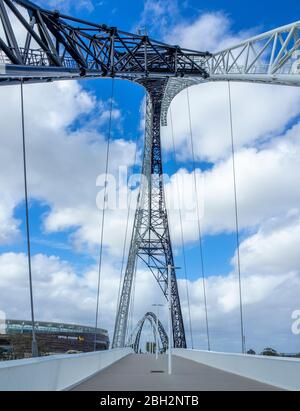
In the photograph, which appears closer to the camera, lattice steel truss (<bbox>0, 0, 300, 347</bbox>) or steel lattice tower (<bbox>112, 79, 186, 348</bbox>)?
lattice steel truss (<bbox>0, 0, 300, 347</bbox>)

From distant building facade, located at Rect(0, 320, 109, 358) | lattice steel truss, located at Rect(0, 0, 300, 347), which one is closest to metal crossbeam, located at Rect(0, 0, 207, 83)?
lattice steel truss, located at Rect(0, 0, 300, 347)

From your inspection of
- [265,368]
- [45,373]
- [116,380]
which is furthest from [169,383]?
[45,373]

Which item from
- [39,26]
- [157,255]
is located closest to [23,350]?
[157,255]

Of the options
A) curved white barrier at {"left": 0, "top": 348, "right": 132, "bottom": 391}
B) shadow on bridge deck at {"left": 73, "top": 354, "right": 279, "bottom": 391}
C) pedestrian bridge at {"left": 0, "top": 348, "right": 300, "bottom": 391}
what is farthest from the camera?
shadow on bridge deck at {"left": 73, "top": 354, "right": 279, "bottom": 391}

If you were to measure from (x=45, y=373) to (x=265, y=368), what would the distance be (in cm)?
884

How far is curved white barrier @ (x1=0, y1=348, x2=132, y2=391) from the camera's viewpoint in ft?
29.0

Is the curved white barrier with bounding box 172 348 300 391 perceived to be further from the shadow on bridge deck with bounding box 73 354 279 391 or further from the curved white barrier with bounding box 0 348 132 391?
the curved white barrier with bounding box 0 348 132 391

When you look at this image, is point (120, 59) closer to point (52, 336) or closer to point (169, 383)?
point (169, 383)

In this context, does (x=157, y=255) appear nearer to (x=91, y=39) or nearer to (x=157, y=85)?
(x=157, y=85)

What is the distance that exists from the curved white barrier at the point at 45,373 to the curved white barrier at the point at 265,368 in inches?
240

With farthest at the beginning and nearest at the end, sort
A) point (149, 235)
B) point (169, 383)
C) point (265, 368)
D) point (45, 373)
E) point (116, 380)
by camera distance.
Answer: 1. point (149, 235)
2. point (116, 380)
3. point (265, 368)
4. point (169, 383)
5. point (45, 373)

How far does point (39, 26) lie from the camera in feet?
71.3

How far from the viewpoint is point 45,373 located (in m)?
11.8

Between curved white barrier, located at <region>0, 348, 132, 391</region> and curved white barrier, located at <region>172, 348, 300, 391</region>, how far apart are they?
20.0 ft
